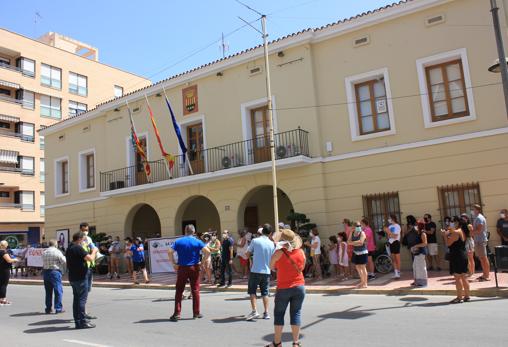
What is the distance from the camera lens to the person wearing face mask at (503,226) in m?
11.8

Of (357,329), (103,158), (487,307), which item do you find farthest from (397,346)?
(103,158)

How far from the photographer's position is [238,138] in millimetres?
17953

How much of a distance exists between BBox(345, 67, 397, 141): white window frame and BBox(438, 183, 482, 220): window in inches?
96.4

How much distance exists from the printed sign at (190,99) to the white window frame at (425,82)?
29.9ft

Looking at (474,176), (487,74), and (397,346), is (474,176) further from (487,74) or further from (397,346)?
(397,346)

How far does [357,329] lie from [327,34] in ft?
37.2

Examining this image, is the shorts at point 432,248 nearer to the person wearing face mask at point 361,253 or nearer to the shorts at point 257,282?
the person wearing face mask at point 361,253

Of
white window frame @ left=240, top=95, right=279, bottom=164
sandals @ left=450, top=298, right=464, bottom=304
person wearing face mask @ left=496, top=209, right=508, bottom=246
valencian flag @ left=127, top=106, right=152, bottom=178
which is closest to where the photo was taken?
sandals @ left=450, top=298, right=464, bottom=304

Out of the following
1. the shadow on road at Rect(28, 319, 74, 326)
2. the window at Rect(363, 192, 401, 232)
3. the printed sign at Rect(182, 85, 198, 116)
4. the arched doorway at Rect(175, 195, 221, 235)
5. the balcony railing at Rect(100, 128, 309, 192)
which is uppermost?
the printed sign at Rect(182, 85, 198, 116)

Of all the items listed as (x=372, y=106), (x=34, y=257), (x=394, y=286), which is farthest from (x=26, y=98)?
(x=394, y=286)

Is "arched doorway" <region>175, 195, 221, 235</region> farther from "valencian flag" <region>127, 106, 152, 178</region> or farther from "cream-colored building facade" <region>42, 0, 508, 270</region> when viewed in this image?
"valencian flag" <region>127, 106, 152, 178</region>

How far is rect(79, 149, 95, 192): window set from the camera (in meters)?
24.5

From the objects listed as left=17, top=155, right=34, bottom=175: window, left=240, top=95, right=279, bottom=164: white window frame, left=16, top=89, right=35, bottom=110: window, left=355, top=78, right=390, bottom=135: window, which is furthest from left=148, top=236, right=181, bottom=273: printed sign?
left=16, top=89, right=35, bottom=110: window

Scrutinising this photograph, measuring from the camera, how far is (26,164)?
39.3 m
